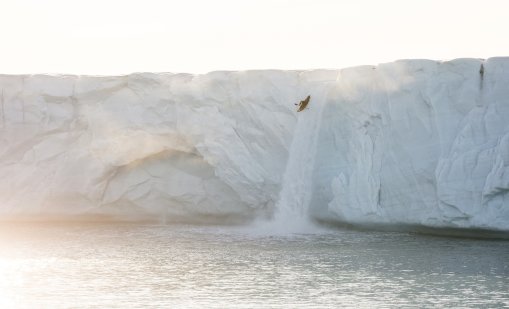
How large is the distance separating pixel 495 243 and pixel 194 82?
707cm

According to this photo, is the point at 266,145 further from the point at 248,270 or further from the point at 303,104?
the point at 248,270

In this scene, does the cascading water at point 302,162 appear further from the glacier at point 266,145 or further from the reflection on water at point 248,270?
the reflection on water at point 248,270

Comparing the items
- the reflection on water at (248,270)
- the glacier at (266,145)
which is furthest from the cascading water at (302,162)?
the reflection on water at (248,270)

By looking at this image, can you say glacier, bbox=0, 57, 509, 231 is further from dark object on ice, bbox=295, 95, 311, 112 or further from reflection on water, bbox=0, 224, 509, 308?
reflection on water, bbox=0, 224, 509, 308

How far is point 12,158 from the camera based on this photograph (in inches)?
813

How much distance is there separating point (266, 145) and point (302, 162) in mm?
803

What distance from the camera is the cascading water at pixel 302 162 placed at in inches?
754

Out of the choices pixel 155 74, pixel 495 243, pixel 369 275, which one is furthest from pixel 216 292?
pixel 155 74

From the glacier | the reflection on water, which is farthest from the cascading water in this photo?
the reflection on water

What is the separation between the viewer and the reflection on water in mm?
11023

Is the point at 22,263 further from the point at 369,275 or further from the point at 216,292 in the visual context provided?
the point at 369,275

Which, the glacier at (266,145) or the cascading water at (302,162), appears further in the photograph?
the cascading water at (302,162)

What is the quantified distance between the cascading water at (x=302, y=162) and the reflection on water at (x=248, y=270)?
55.8 inches

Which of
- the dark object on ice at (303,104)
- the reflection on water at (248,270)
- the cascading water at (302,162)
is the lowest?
the reflection on water at (248,270)
